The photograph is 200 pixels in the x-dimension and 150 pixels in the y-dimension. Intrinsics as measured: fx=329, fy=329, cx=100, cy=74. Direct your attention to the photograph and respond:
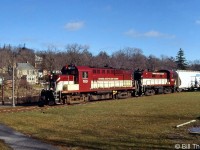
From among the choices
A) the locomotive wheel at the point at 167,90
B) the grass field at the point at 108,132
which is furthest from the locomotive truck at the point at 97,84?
the grass field at the point at 108,132

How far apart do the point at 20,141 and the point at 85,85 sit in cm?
2200

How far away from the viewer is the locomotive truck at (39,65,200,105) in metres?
32.5

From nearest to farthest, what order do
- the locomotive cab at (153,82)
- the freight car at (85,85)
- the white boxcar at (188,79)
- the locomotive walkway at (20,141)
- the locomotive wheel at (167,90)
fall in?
the locomotive walkway at (20,141) → the freight car at (85,85) → the locomotive cab at (153,82) → the locomotive wheel at (167,90) → the white boxcar at (188,79)

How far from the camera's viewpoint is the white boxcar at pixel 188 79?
2534 inches

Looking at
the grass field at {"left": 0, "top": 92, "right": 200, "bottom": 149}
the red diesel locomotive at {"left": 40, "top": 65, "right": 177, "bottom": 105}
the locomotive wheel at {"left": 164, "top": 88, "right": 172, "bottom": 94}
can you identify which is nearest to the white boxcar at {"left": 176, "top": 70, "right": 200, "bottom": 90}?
the locomotive wheel at {"left": 164, "top": 88, "right": 172, "bottom": 94}

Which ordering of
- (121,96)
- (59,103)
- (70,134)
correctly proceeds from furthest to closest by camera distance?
(121,96) < (59,103) < (70,134)

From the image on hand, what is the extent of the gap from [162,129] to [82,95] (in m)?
20.3

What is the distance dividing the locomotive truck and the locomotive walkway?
16186 millimetres

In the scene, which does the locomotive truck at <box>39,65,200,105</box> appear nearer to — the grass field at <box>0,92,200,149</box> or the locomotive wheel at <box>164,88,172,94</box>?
the locomotive wheel at <box>164,88,172,94</box>

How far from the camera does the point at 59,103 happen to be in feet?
107

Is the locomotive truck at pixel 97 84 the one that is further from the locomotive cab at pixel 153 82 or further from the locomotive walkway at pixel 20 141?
the locomotive walkway at pixel 20 141

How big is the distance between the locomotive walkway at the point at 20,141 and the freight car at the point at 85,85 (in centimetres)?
1604

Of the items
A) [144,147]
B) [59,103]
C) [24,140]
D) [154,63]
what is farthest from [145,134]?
[154,63]

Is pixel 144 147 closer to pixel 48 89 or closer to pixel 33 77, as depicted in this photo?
pixel 48 89
